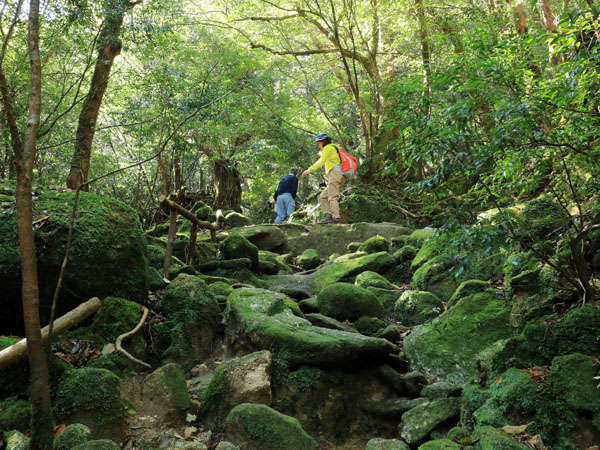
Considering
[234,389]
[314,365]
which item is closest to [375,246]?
[314,365]

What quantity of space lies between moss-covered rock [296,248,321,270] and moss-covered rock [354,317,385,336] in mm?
3950

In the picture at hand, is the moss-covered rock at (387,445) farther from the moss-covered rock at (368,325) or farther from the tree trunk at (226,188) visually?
the tree trunk at (226,188)

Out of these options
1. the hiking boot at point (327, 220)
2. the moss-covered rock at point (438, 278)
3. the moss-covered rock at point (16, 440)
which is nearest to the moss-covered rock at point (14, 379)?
the moss-covered rock at point (16, 440)

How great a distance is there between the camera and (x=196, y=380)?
15.3 feet

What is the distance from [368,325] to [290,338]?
5.20ft

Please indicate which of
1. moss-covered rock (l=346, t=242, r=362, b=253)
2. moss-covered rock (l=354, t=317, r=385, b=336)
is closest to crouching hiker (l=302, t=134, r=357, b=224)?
moss-covered rock (l=346, t=242, r=362, b=253)

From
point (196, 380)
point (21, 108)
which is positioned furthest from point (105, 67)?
point (196, 380)

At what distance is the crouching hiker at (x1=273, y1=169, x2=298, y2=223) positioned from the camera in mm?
13820

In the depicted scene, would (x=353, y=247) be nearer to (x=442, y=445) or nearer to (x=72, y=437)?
(x=442, y=445)

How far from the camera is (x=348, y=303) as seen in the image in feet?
19.9

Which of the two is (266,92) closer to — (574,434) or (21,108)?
(21,108)

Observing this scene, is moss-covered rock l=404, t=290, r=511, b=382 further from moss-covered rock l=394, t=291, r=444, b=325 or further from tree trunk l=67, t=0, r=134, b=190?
tree trunk l=67, t=0, r=134, b=190

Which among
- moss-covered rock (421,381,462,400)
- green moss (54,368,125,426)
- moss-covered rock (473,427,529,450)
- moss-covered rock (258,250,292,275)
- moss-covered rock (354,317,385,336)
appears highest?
moss-covered rock (258,250,292,275)

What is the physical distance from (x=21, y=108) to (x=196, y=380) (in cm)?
684
